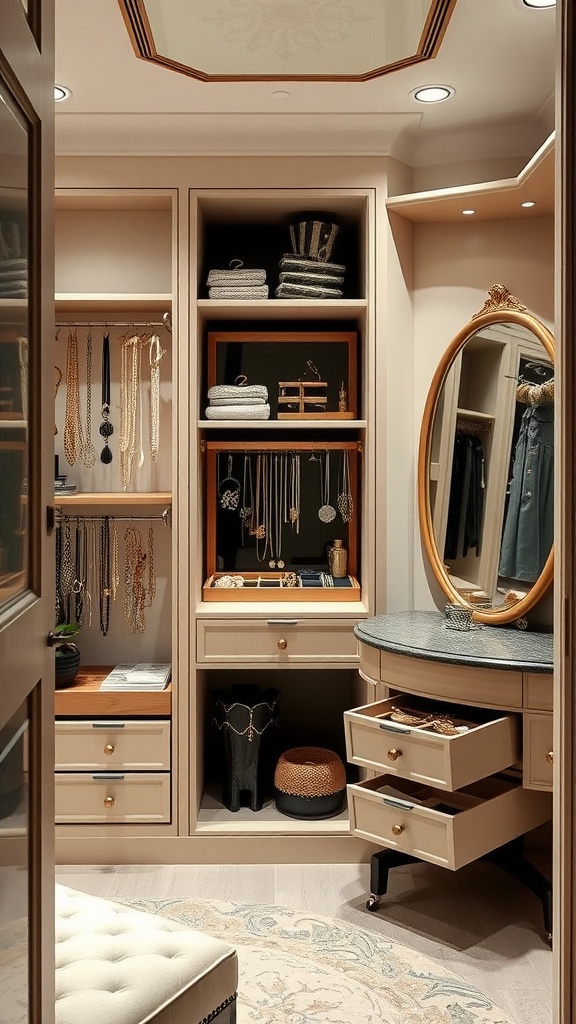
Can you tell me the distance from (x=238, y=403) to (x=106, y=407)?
559 mm

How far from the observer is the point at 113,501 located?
10.1 ft

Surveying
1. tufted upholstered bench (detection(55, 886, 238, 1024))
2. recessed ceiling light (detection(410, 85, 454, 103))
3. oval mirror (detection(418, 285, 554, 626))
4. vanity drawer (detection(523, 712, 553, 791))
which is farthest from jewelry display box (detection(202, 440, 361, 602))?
tufted upholstered bench (detection(55, 886, 238, 1024))

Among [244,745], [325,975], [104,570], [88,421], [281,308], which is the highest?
[281,308]

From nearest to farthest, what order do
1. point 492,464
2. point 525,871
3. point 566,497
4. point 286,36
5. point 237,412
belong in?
point 566,497 < point 286,36 < point 525,871 < point 492,464 < point 237,412

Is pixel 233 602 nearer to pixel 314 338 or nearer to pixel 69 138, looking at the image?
pixel 314 338

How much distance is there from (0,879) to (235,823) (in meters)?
2.20

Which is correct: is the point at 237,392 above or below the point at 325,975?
above

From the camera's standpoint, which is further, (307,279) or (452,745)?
(307,279)

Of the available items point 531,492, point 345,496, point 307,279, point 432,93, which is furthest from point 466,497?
point 432,93

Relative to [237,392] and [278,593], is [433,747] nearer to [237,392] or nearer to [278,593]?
[278,593]

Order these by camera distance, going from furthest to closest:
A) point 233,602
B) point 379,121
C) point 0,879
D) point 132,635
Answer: point 132,635 → point 233,602 → point 379,121 → point 0,879

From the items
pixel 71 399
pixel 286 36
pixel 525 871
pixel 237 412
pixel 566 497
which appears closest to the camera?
pixel 566 497

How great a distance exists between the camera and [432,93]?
2.72 metres

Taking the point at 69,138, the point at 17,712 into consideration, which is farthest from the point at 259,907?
the point at 69,138
